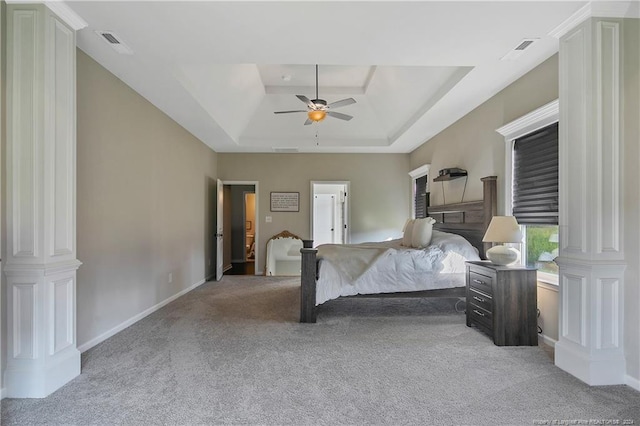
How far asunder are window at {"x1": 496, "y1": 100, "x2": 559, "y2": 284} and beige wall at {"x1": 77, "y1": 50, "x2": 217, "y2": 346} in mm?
3976

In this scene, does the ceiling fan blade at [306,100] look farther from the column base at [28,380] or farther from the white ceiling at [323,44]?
the column base at [28,380]

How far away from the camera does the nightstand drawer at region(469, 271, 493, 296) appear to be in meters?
3.15

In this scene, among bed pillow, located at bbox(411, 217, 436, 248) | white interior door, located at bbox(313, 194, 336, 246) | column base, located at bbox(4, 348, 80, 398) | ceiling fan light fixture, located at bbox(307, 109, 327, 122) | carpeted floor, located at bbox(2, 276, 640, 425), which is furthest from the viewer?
white interior door, located at bbox(313, 194, 336, 246)

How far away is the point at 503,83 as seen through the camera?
3.56 meters

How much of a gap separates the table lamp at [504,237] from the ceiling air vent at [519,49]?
143 centimetres

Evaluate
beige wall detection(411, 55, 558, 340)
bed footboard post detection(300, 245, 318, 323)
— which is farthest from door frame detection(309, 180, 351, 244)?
bed footboard post detection(300, 245, 318, 323)

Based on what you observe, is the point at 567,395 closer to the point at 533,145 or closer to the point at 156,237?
the point at 533,145

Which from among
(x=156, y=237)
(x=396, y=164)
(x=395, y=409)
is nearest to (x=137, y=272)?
(x=156, y=237)

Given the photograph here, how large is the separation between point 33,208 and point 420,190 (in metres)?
5.98

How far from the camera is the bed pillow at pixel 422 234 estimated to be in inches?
170

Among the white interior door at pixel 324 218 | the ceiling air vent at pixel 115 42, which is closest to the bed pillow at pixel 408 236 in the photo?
the ceiling air vent at pixel 115 42

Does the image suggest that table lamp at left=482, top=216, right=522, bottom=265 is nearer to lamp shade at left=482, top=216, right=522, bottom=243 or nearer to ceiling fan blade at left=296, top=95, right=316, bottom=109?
lamp shade at left=482, top=216, right=522, bottom=243

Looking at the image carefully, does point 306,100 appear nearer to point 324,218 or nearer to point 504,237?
point 504,237

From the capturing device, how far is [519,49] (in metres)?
2.82
